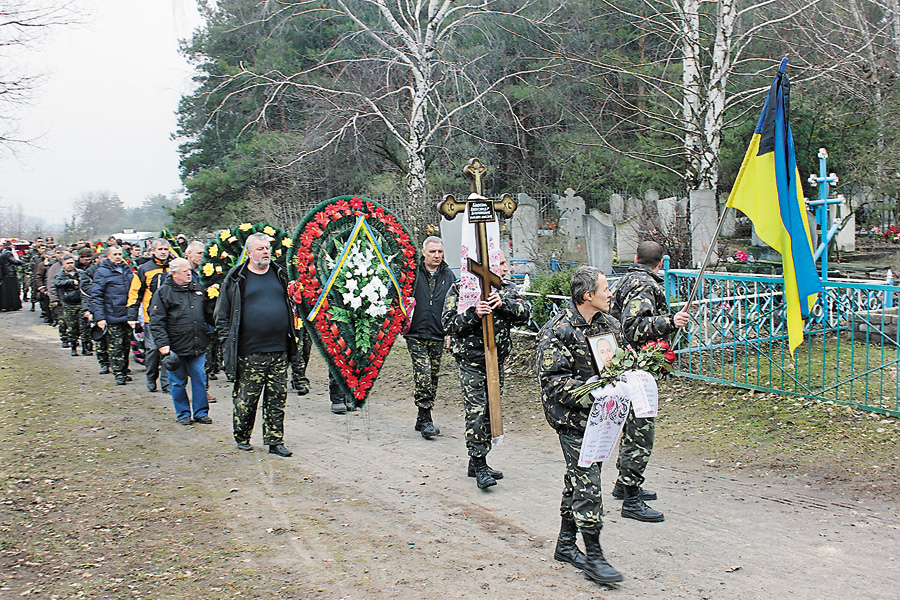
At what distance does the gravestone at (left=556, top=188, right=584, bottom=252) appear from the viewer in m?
20.4

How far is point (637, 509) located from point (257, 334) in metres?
3.58

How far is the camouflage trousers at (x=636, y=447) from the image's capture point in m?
5.16

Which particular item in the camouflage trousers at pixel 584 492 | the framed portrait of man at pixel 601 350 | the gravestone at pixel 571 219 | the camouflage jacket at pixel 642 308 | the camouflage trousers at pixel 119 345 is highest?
the gravestone at pixel 571 219

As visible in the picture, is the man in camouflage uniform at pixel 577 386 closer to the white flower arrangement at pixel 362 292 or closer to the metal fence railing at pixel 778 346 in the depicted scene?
the white flower arrangement at pixel 362 292

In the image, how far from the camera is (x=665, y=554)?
4.62 m

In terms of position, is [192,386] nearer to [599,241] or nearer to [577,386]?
[577,386]

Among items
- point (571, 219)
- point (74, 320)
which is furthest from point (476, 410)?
point (571, 219)

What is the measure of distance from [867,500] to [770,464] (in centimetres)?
90

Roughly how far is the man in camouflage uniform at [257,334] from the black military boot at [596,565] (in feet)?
11.4

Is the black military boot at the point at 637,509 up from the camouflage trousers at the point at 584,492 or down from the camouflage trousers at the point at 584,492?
down

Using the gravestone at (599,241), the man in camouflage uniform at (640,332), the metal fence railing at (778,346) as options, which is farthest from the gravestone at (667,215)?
the man in camouflage uniform at (640,332)

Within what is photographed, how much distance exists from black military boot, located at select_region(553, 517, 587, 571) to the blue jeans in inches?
198

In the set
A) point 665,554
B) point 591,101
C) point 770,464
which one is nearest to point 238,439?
point 665,554

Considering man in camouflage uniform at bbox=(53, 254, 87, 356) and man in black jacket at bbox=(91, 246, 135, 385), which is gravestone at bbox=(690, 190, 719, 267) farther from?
man in camouflage uniform at bbox=(53, 254, 87, 356)
